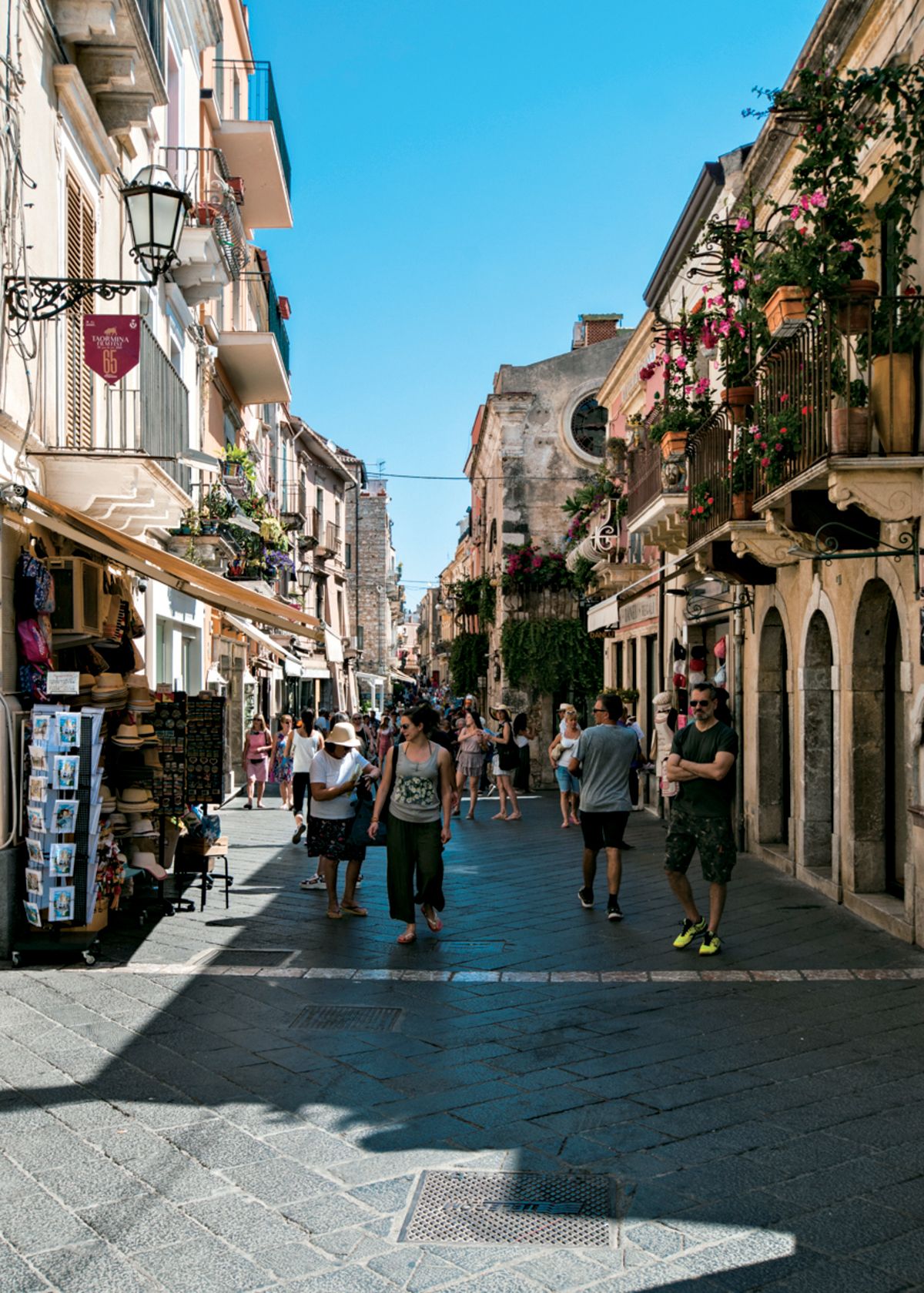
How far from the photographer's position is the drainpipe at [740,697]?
570 inches

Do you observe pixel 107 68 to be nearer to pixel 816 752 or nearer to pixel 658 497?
pixel 816 752

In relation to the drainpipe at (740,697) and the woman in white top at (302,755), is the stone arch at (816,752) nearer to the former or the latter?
the drainpipe at (740,697)

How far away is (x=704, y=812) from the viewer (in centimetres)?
806

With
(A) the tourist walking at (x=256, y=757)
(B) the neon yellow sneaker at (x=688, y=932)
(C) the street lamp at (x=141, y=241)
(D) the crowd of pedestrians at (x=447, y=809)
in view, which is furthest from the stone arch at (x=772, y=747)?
(A) the tourist walking at (x=256, y=757)

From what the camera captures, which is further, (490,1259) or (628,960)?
(628,960)

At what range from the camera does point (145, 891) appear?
9805mm

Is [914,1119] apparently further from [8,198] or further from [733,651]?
[733,651]

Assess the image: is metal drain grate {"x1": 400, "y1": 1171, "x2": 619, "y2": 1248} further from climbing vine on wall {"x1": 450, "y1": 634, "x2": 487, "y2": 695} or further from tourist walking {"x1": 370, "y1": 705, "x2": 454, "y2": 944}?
climbing vine on wall {"x1": 450, "y1": 634, "x2": 487, "y2": 695}

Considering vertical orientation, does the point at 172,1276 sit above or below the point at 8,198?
below

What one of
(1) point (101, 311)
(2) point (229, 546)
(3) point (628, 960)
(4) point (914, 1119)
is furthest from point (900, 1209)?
(2) point (229, 546)

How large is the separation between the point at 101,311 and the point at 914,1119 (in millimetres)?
9361

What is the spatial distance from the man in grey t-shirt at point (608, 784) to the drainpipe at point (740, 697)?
5.12 meters

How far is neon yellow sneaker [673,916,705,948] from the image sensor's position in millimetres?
8164

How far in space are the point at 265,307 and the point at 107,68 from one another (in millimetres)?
18877
